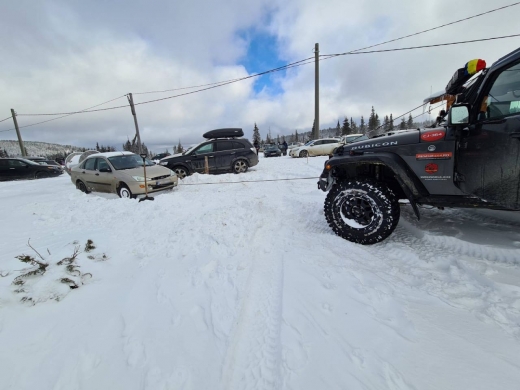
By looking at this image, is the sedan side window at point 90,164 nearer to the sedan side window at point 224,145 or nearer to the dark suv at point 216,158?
the dark suv at point 216,158

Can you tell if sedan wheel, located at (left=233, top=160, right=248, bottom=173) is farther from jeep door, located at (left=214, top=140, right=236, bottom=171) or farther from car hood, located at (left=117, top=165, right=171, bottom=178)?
car hood, located at (left=117, top=165, right=171, bottom=178)

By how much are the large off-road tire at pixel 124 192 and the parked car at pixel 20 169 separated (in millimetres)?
11769

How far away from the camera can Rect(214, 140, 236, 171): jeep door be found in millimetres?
10312

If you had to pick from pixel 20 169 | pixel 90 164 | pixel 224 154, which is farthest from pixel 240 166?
pixel 20 169

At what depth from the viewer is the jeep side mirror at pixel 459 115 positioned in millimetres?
2445

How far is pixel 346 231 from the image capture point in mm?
3238

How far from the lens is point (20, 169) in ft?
45.3

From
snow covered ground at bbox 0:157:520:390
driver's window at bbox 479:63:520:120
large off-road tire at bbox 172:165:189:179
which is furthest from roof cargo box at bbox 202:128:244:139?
driver's window at bbox 479:63:520:120

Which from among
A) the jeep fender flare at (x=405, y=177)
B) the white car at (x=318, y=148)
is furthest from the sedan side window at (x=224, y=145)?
the white car at (x=318, y=148)

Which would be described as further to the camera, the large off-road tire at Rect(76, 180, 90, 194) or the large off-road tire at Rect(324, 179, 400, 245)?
the large off-road tire at Rect(76, 180, 90, 194)

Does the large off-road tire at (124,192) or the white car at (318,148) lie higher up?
the white car at (318,148)

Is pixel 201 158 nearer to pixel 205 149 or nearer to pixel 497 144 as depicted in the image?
pixel 205 149

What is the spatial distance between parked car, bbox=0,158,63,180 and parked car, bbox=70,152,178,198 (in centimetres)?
875

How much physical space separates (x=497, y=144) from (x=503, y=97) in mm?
525
